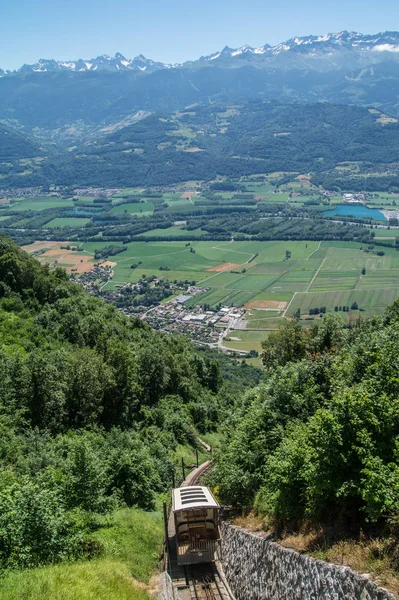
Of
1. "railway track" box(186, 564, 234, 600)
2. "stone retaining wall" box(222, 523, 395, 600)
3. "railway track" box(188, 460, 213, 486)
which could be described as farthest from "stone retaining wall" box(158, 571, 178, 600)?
"railway track" box(188, 460, 213, 486)

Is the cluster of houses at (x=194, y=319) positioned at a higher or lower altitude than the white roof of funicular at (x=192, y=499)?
lower

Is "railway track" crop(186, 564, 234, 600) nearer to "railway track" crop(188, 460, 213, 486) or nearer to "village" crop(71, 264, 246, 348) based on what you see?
Result: "railway track" crop(188, 460, 213, 486)

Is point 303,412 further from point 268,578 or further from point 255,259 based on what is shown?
point 255,259

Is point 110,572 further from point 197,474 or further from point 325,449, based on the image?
point 197,474

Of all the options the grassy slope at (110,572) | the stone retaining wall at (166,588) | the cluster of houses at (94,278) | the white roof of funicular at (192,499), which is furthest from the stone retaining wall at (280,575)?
the cluster of houses at (94,278)

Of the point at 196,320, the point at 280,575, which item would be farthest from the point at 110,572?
the point at 196,320

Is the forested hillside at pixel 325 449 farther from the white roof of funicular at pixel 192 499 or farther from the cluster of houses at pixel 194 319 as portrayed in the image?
the cluster of houses at pixel 194 319
